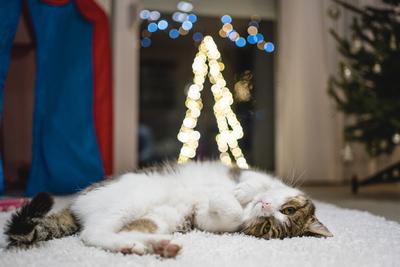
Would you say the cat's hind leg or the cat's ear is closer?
the cat's hind leg

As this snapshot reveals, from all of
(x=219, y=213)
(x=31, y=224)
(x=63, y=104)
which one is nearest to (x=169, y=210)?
(x=219, y=213)

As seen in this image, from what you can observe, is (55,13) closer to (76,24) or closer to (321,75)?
(76,24)

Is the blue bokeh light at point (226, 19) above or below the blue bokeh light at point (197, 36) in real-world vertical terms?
above

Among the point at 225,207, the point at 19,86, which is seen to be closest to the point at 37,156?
the point at 19,86

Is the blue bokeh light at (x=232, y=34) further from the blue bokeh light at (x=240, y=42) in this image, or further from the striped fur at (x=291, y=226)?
the striped fur at (x=291, y=226)

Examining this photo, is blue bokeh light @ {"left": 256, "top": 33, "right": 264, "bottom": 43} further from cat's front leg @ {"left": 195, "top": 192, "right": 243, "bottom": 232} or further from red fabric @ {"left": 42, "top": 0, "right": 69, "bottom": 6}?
cat's front leg @ {"left": 195, "top": 192, "right": 243, "bottom": 232}

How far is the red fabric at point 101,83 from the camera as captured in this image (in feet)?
7.49

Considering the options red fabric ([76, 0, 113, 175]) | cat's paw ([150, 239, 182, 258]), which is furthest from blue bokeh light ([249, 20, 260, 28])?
cat's paw ([150, 239, 182, 258])

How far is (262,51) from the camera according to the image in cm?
365

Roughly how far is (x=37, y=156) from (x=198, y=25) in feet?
6.56

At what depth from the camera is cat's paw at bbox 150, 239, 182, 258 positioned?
85 centimetres

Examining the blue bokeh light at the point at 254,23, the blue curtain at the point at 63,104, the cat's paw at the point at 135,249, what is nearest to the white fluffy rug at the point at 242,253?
the cat's paw at the point at 135,249

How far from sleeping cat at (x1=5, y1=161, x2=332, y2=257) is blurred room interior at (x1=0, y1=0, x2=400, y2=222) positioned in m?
1.19

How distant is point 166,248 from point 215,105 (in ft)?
5.70
